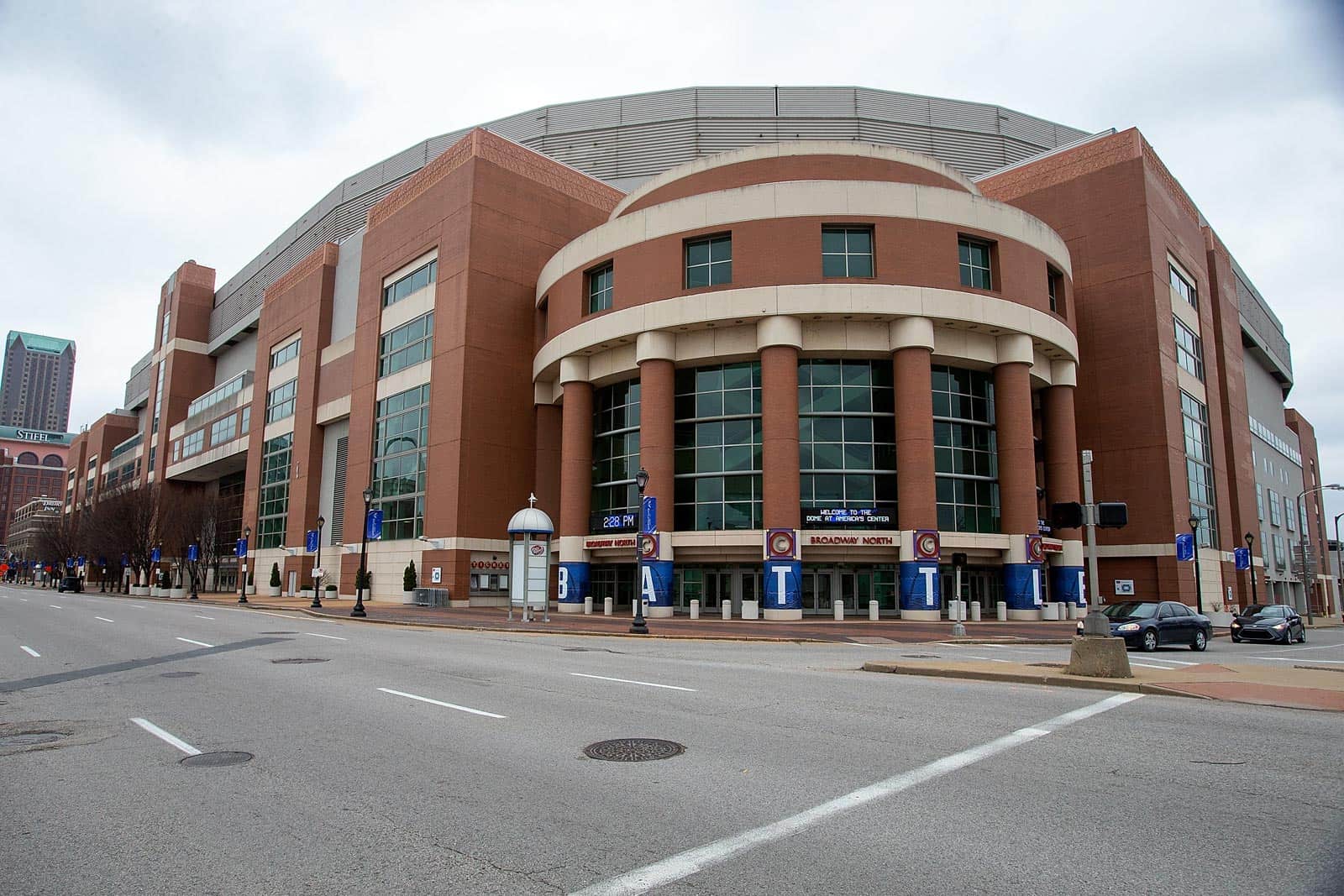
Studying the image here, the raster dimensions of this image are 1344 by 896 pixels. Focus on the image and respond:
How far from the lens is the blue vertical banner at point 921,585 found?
35406mm

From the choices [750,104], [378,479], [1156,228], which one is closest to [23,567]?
[378,479]

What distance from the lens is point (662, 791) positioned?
6738 millimetres

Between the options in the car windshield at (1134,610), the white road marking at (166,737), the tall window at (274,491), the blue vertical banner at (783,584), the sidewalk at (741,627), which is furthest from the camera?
the tall window at (274,491)

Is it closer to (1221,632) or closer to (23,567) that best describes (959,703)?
(1221,632)

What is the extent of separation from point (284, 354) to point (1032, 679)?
225ft

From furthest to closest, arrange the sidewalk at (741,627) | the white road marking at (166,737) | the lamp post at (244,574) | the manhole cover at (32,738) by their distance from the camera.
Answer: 1. the lamp post at (244,574)
2. the sidewalk at (741,627)
3. the manhole cover at (32,738)
4. the white road marking at (166,737)

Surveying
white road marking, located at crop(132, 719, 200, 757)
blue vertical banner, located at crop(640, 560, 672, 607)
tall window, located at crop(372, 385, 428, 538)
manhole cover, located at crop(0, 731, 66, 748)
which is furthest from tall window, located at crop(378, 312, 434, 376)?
manhole cover, located at crop(0, 731, 66, 748)

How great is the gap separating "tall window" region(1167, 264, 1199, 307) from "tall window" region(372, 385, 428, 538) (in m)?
45.4

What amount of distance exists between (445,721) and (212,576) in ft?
283

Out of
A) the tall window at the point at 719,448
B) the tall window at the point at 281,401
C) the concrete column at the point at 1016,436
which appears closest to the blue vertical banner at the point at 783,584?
the tall window at the point at 719,448

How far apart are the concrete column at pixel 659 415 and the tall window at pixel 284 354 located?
3971 centimetres

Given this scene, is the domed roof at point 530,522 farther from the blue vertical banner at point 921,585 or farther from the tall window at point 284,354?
the tall window at point 284,354

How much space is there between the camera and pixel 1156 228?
158 feet

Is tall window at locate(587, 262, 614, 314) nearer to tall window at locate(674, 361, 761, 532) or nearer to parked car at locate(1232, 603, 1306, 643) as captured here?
tall window at locate(674, 361, 761, 532)
